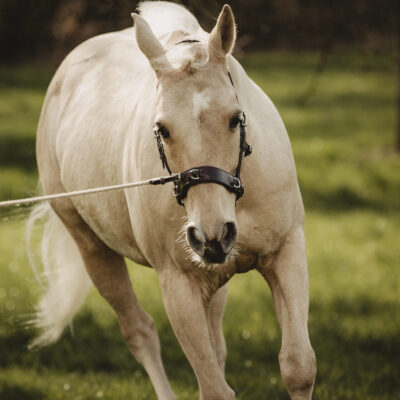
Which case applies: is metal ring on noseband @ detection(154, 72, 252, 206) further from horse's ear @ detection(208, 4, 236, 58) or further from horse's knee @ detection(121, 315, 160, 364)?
horse's knee @ detection(121, 315, 160, 364)

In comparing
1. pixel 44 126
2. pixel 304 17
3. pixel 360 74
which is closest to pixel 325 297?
pixel 304 17

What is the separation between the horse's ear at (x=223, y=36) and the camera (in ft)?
9.50

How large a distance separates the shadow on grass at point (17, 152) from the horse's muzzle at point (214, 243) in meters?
8.87

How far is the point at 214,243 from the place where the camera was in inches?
107

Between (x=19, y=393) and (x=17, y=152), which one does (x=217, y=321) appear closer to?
(x=19, y=393)

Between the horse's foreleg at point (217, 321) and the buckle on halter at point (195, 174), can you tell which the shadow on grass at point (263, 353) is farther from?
the buckle on halter at point (195, 174)

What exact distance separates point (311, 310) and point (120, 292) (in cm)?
251

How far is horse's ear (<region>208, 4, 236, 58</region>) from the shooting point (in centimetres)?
289

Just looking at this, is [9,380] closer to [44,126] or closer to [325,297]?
[44,126]

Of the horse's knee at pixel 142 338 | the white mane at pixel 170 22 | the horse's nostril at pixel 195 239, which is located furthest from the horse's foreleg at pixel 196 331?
the horse's knee at pixel 142 338

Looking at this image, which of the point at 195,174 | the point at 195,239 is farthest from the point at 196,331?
the point at 195,174

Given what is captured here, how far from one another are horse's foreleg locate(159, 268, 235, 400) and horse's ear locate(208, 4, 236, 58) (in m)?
1.03

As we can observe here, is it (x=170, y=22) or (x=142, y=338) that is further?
(x=142, y=338)

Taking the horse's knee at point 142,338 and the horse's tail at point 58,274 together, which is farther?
the horse's tail at point 58,274
